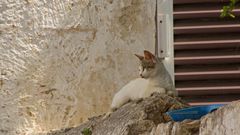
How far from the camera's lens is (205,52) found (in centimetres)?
847

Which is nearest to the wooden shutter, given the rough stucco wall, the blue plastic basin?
the rough stucco wall

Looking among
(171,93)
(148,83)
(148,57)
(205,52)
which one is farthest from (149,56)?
(205,52)

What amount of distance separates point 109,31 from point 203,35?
1.02m

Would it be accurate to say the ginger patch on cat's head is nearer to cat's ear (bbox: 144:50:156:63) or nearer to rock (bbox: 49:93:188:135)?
cat's ear (bbox: 144:50:156:63)

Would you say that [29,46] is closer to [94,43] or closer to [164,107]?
[94,43]

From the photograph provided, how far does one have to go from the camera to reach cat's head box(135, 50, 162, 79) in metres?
7.55

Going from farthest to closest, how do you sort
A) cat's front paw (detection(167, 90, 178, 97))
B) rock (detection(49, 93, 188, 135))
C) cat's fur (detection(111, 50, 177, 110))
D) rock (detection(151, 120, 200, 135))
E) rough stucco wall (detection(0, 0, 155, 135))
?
1. rough stucco wall (detection(0, 0, 155, 135))
2. cat's fur (detection(111, 50, 177, 110))
3. cat's front paw (detection(167, 90, 178, 97))
4. rock (detection(49, 93, 188, 135))
5. rock (detection(151, 120, 200, 135))

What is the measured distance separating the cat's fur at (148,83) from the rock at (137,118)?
14 centimetres

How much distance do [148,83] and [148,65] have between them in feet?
0.50

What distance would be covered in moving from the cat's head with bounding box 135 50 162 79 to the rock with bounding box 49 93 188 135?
0.36m

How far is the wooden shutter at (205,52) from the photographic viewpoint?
8.33 meters

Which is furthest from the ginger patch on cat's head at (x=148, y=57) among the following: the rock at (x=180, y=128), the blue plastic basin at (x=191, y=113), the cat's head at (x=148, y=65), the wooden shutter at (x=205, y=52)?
the rock at (x=180, y=128)

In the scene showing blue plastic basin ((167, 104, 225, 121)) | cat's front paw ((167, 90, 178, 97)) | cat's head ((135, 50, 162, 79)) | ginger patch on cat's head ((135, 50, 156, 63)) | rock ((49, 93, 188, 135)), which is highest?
ginger patch on cat's head ((135, 50, 156, 63))

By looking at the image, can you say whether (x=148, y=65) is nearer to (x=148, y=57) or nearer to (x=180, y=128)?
(x=148, y=57)
